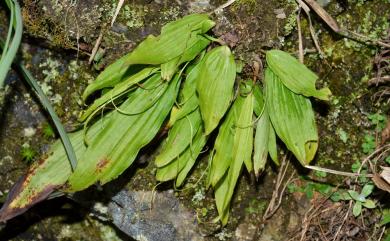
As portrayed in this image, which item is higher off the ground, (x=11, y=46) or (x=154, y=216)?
(x=11, y=46)

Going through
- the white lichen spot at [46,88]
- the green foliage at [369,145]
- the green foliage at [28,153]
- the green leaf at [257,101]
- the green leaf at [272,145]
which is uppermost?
the green leaf at [257,101]

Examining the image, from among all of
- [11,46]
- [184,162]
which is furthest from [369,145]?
[11,46]

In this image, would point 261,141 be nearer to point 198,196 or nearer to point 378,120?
point 198,196

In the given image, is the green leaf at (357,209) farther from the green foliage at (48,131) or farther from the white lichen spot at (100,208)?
the green foliage at (48,131)

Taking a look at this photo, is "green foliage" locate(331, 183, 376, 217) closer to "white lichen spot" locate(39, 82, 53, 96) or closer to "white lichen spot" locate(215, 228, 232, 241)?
"white lichen spot" locate(215, 228, 232, 241)

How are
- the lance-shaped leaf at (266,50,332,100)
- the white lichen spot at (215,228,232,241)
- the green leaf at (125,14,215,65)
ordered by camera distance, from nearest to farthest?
1. the green leaf at (125,14,215,65)
2. the lance-shaped leaf at (266,50,332,100)
3. the white lichen spot at (215,228,232,241)

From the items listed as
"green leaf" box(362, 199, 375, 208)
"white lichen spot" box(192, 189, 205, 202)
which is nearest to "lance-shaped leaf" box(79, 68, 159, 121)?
"white lichen spot" box(192, 189, 205, 202)

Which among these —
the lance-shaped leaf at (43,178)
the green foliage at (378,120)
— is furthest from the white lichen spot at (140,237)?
the green foliage at (378,120)
